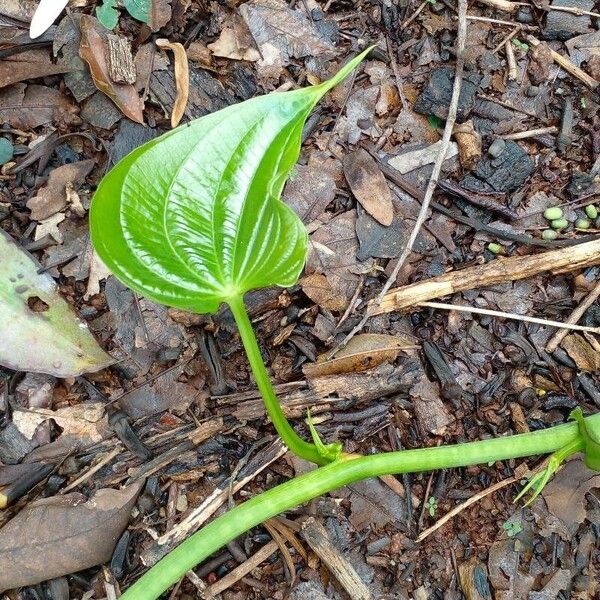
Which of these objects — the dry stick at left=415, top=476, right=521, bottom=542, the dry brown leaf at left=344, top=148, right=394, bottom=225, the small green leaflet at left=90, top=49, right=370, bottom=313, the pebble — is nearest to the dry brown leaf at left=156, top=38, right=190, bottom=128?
the dry brown leaf at left=344, top=148, right=394, bottom=225

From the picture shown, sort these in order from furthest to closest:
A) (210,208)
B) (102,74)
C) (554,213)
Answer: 1. (554,213)
2. (102,74)
3. (210,208)

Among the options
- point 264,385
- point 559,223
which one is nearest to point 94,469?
point 264,385

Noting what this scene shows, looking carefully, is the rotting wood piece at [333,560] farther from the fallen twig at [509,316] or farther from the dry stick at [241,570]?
the fallen twig at [509,316]

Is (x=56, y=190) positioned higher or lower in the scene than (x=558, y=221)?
higher

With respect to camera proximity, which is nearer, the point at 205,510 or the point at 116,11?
the point at 205,510

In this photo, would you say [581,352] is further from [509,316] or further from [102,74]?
[102,74]
